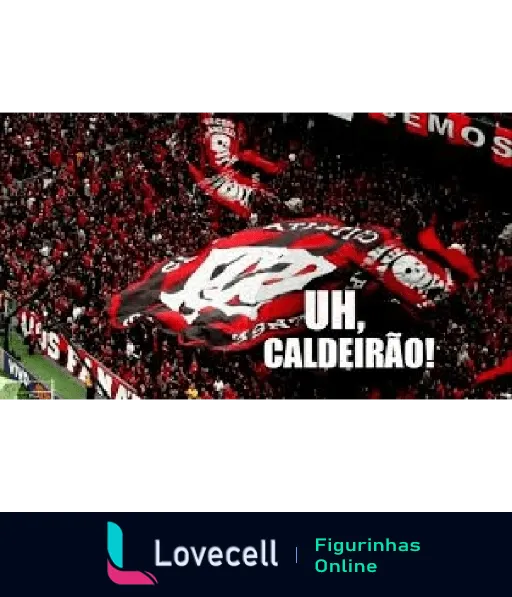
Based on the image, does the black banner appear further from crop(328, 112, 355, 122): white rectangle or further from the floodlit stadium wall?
the floodlit stadium wall

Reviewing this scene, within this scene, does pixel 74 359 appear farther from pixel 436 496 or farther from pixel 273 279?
pixel 436 496

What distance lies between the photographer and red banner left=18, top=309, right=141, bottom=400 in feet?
20.7

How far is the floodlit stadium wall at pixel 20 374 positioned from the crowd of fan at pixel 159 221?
1.02 feet

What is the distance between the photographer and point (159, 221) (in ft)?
20.7

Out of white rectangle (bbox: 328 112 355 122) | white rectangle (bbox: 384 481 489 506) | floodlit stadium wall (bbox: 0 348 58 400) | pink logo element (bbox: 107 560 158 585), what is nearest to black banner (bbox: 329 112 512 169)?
white rectangle (bbox: 328 112 355 122)

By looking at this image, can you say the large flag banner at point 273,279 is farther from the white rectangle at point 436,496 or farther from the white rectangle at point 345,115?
the white rectangle at point 436,496

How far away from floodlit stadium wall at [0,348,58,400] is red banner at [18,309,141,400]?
0.17 metres

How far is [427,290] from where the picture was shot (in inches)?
242

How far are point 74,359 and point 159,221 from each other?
0.93 meters

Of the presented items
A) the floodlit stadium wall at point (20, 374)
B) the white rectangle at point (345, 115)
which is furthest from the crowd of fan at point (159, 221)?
the floodlit stadium wall at point (20, 374)

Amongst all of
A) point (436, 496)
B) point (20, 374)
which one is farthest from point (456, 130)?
point (20, 374)

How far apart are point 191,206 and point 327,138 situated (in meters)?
0.84

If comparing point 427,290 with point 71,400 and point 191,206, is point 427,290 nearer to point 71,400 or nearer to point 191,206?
point 191,206

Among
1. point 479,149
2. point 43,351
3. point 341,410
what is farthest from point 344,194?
point 43,351
